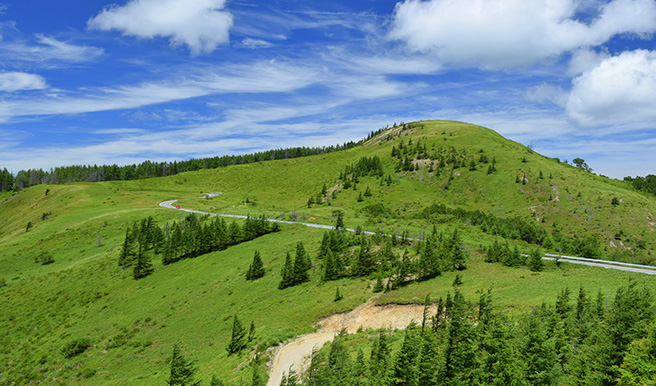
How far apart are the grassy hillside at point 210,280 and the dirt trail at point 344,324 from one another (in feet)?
4.88

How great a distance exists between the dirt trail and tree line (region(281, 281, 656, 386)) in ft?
33.3

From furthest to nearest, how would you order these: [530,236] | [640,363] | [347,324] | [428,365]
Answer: [530,236] → [347,324] → [428,365] → [640,363]

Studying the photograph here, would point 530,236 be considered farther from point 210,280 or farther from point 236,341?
point 210,280

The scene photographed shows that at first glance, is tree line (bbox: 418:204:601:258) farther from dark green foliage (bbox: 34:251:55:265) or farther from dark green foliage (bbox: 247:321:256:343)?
dark green foliage (bbox: 34:251:55:265)

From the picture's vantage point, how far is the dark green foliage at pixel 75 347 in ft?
152

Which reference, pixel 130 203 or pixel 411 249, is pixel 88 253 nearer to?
pixel 130 203

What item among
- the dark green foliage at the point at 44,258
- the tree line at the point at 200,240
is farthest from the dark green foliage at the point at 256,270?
the dark green foliage at the point at 44,258

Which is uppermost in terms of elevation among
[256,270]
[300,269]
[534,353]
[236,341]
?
[534,353]

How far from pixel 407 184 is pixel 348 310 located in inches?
4837

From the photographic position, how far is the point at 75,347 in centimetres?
Answer: 4678

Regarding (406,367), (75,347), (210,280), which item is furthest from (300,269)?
(75,347)

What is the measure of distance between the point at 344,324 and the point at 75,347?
41.7 m

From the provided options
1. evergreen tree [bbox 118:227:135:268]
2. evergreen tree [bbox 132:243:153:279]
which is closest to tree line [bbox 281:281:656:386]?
evergreen tree [bbox 132:243:153:279]

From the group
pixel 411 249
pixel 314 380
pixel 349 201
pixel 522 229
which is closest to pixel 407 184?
pixel 349 201
